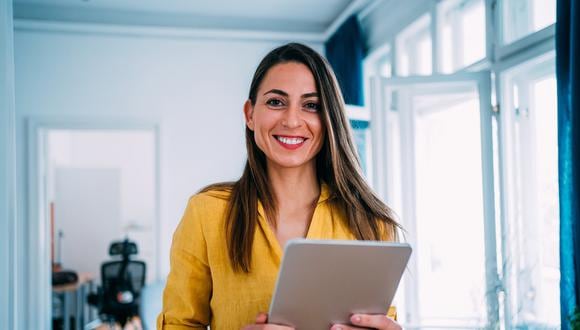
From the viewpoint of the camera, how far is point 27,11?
17.3 ft

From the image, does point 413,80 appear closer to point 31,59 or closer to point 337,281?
point 337,281

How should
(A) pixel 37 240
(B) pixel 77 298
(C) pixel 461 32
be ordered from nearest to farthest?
1. (C) pixel 461 32
2. (A) pixel 37 240
3. (B) pixel 77 298


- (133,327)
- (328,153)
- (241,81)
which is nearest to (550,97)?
(328,153)

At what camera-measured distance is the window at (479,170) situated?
297cm

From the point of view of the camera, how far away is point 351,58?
198 inches

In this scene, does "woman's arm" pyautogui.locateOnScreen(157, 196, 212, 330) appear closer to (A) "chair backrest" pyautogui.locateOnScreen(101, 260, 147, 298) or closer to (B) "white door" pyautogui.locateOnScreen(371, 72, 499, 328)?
(B) "white door" pyautogui.locateOnScreen(371, 72, 499, 328)

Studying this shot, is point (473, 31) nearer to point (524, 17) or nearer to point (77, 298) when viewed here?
point (524, 17)

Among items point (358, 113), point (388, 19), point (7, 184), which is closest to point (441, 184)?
point (358, 113)

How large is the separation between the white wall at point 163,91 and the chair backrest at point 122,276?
533 millimetres

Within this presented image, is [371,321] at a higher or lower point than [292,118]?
lower

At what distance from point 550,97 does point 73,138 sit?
23.9 feet

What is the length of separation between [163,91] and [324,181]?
4385mm

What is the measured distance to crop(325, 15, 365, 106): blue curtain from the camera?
16.2 ft

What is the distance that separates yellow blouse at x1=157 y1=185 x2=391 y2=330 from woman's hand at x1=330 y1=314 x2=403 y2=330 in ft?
0.64
